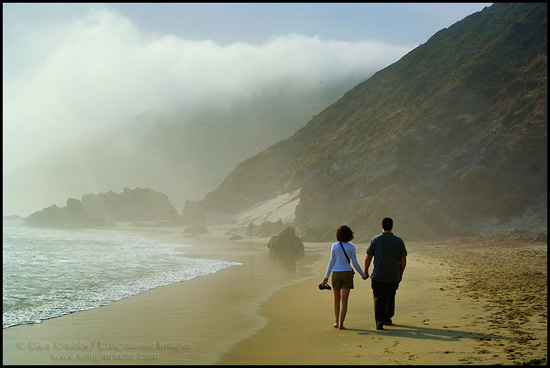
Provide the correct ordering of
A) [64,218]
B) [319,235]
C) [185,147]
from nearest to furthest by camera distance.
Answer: [319,235] < [64,218] < [185,147]

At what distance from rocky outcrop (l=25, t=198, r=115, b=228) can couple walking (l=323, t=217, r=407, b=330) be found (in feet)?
244

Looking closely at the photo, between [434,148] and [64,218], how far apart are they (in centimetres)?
5981

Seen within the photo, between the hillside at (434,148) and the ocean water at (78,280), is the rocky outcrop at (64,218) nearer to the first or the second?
the hillside at (434,148)

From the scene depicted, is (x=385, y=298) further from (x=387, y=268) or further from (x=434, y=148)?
(x=434, y=148)

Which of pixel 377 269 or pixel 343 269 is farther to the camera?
pixel 377 269

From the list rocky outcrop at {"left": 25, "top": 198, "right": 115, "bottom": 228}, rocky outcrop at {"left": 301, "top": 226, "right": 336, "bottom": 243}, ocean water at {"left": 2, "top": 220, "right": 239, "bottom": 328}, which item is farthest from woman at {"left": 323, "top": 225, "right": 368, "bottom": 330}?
rocky outcrop at {"left": 25, "top": 198, "right": 115, "bottom": 228}

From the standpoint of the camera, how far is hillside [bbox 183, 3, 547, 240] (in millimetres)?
40062

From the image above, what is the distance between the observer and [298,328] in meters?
8.77

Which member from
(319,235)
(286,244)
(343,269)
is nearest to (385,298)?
(343,269)

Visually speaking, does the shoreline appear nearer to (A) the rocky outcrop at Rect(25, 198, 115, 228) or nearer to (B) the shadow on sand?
(B) the shadow on sand

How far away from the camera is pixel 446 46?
7781 centimetres

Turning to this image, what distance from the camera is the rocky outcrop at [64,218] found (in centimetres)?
7675

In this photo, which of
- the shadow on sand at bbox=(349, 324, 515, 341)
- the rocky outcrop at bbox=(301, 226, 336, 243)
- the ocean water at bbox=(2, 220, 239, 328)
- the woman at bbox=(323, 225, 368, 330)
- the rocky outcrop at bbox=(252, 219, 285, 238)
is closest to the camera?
the shadow on sand at bbox=(349, 324, 515, 341)

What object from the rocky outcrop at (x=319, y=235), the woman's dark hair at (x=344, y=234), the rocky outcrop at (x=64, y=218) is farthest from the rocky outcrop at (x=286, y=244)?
the rocky outcrop at (x=64, y=218)
